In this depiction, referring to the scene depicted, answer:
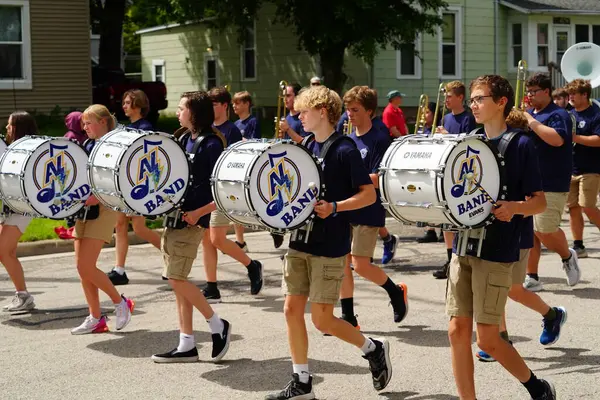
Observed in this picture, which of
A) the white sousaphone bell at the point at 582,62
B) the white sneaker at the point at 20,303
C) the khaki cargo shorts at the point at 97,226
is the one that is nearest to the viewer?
the khaki cargo shorts at the point at 97,226

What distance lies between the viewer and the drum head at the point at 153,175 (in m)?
6.70

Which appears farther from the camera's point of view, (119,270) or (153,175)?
(119,270)

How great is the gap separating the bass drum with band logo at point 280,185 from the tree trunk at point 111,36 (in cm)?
2495

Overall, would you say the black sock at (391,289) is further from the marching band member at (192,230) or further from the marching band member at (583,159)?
the marching band member at (583,159)

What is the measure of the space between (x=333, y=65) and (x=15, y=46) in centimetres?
826

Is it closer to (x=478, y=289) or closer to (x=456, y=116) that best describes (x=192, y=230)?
(x=478, y=289)

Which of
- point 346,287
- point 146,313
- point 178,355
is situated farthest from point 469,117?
point 178,355

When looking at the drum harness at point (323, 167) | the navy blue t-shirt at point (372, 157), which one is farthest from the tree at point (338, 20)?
the drum harness at point (323, 167)

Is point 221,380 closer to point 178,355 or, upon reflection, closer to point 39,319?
point 178,355

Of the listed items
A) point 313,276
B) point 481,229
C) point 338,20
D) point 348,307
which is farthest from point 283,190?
point 338,20

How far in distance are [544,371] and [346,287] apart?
174 cm

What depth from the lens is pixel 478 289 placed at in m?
5.44

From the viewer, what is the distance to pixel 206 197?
696cm

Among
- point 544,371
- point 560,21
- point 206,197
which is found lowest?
point 544,371
